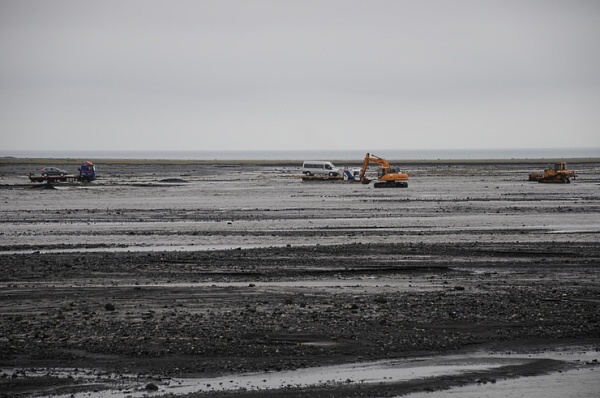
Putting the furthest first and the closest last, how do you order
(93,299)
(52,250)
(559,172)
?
(559,172)
(52,250)
(93,299)

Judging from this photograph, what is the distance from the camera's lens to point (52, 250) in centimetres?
2781

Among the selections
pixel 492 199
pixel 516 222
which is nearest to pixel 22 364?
pixel 516 222

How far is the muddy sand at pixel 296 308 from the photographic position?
1234cm

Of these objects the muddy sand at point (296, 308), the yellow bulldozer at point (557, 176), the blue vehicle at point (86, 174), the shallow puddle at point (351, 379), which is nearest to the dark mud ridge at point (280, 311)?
the muddy sand at point (296, 308)

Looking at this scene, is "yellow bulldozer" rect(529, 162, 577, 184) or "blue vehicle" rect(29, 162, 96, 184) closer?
"yellow bulldozer" rect(529, 162, 577, 184)

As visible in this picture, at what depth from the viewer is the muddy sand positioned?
12.3 metres

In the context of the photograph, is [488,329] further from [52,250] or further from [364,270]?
[52,250]

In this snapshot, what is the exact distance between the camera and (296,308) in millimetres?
17047

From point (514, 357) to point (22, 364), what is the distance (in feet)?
26.6

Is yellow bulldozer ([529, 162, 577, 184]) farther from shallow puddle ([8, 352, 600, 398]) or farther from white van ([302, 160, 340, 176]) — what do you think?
shallow puddle ([8, 352, 600, 398])

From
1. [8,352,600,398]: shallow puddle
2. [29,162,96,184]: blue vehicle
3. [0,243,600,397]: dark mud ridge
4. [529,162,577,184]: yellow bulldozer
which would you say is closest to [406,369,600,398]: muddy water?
[8,352,600,398]: shallow puddle

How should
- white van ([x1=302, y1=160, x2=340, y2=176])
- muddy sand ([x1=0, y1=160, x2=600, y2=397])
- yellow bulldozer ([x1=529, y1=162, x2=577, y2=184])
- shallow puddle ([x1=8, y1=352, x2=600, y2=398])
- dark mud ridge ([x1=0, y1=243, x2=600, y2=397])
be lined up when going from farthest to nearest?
white van ([x1=302, y1=160, x2=340, y2=176])
yellow bulldozer ([x1=529, y1=162, x2=577, y2=184])
dark mud ridge ([x1=0, y1=243, x2=600, y2=397])
muddy sand ([x1=0, y1=160, x2=600, y2=397])
shallow puddle ([x1=8, y1=352, x2=600, y2=398])

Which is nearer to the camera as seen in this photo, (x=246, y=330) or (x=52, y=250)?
(x=246, y=330)

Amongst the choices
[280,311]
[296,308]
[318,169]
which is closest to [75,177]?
[318,169]
